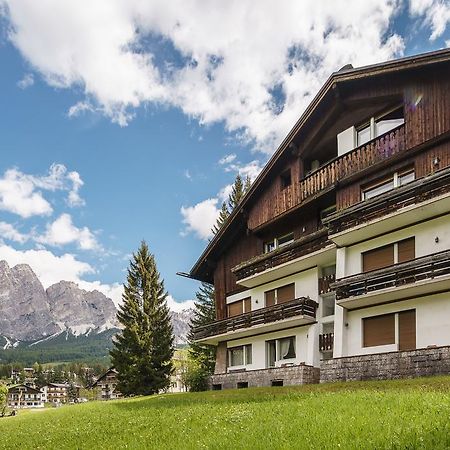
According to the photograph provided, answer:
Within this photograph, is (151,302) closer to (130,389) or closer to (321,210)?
(130,389)

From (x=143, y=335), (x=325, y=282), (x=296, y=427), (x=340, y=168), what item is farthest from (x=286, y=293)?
(x=143, y=335)

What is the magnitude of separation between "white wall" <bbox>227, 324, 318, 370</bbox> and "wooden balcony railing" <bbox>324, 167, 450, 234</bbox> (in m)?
5.54

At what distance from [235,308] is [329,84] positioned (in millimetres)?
14858

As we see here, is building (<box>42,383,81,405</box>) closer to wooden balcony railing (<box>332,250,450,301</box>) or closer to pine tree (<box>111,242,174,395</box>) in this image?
pine tree (<box>111,242,174,395</box>)

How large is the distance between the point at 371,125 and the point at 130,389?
34.5 metres

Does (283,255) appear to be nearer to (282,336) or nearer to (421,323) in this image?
(282,336)

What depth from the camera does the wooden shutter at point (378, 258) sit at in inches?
771

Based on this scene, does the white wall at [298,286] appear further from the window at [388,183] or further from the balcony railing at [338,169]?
the window at [388,183]

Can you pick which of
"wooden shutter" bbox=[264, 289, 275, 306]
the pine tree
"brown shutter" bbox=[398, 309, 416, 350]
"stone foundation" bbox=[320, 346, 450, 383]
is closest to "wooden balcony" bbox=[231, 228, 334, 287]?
"wooden shutter" bbox=[264, 289, 275, 306]

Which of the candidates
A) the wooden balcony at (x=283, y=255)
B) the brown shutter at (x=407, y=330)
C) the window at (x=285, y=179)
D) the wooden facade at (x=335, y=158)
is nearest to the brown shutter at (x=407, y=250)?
the wooden facade at (x=335, y=158)

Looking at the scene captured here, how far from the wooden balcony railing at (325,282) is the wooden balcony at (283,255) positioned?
4.86ft

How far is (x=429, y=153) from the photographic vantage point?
18781 mm

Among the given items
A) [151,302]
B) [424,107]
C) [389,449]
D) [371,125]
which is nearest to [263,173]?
[371,125]

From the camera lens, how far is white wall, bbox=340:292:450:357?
664 inches
